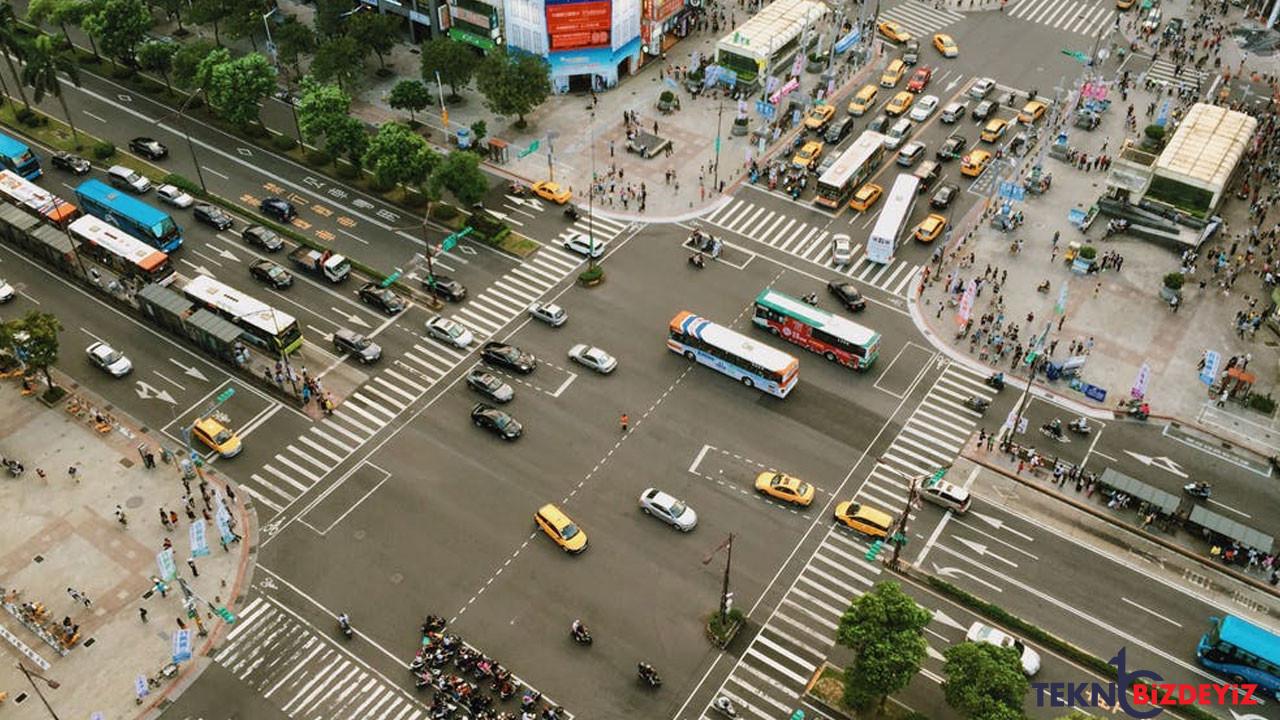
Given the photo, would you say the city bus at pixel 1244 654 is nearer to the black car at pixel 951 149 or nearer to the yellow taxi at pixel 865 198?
the yellow taxi at pixel 865 198

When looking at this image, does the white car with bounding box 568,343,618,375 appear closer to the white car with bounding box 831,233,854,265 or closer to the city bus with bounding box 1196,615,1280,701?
the white car with bounding box 831,233,854,265

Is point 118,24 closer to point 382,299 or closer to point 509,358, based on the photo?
point 382,299

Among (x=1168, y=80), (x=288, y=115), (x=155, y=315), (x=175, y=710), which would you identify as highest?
(x=1168, y=80)

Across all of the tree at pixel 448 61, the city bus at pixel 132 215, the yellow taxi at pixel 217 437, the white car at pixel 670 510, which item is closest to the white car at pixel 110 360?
the yellow taxi at pixel 217 437

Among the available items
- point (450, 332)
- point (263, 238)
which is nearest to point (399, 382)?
point (450, 332)

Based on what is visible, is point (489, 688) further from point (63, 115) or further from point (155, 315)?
point (63, 115)

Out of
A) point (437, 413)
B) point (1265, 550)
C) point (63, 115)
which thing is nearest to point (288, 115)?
point (63, 115)
